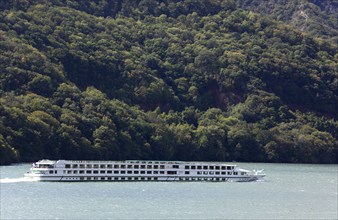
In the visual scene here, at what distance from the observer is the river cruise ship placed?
137 meters

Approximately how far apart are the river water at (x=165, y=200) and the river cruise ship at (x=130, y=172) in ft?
8.96

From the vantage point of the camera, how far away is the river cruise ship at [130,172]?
451 feet

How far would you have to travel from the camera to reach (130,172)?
141500 millimetres

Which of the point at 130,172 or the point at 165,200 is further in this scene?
the point at 130,172

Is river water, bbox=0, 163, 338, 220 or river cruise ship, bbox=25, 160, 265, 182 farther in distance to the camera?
river cruise ship, bbox=25, 160, 265, 182

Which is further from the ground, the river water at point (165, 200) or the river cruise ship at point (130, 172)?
the river cruise ship at point (130, 172)

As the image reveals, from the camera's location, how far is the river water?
103125mm

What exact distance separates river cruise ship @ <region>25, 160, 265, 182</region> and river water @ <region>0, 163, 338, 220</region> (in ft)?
8.96

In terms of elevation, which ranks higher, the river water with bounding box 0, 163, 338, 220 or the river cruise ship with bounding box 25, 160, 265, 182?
the river cruise ship with bounding box 25, 160, 265, 182

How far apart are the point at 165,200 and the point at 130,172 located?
25.5 metres

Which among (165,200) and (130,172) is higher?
(130,172)

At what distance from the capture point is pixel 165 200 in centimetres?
11656

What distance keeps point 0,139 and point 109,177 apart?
106 feet

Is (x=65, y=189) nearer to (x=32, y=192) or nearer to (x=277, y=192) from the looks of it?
(x=32, y=192)
